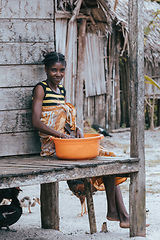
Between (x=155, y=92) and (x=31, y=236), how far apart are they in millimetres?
10750

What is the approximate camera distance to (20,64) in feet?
12.2

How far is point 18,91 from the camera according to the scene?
371 centimetres

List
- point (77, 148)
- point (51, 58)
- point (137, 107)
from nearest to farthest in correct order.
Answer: point (77, 148)
point (137, 107)
point (51, 58)

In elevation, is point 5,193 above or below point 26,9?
→ below

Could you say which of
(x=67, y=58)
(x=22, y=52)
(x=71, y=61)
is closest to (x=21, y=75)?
(x=22, y=52)

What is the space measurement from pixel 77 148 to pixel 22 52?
1144mm

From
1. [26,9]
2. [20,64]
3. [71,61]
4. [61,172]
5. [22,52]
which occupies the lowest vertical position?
[61,172]

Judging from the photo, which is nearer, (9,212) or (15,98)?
(15,98)

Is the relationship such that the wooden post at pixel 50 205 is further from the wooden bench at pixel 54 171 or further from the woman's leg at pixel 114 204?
the woman's leg at pixel 114 204

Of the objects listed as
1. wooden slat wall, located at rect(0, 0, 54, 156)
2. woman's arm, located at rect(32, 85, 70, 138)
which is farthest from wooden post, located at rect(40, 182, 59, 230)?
woman's arm, located at rect(32, 85, 70, 138)

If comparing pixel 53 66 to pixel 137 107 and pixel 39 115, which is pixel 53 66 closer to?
pixel 39 115

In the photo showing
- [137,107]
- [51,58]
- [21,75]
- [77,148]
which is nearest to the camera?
[77,148]

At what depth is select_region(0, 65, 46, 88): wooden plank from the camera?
144 inches

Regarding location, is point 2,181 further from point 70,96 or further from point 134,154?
point 70,96
